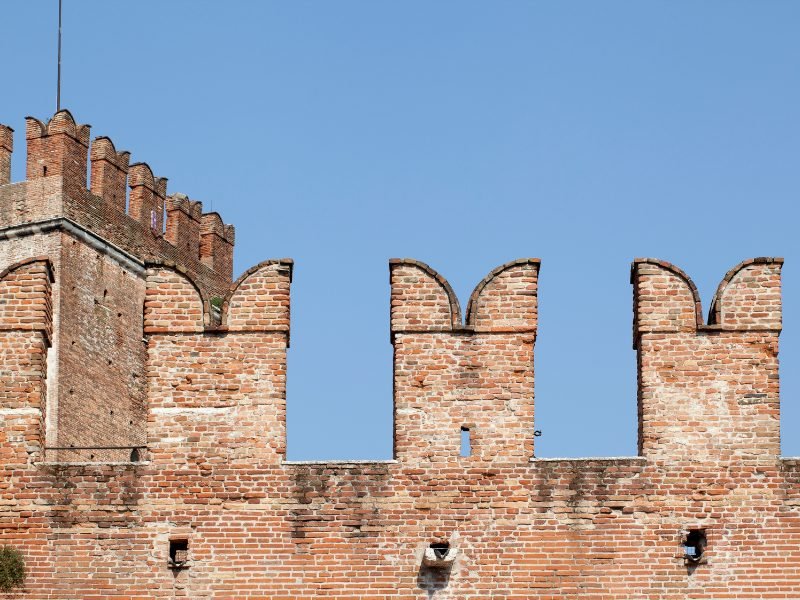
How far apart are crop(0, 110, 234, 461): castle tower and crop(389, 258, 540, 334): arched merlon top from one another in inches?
622

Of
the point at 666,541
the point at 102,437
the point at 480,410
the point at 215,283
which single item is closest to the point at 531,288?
the point at 480,410

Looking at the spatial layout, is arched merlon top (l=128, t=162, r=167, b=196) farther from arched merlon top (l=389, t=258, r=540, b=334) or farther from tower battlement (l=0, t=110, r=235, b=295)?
arched merlon top (l=389, t=258, r=540, b=334)

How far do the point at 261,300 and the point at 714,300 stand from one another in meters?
3.83

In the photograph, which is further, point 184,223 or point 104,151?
point 184,223

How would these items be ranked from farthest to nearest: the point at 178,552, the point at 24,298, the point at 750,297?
the point at 24,298 < the point at 750,297 < the point at 178,552

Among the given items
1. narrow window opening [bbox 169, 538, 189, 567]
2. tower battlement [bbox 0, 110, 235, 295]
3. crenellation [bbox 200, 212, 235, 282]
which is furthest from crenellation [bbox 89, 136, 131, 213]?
narrow window opening [bbox 169, 538, 189, 567]

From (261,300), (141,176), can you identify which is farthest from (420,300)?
(141,176)

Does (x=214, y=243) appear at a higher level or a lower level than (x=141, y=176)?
lower

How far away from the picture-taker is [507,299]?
18578mm

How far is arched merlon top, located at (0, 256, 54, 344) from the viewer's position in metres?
18.6

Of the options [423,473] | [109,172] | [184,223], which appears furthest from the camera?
[184,223]

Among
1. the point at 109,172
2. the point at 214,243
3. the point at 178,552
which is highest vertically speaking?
the point at 109,172

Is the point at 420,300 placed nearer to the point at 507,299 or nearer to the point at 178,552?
the point at 507,299

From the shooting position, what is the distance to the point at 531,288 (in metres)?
18.6
